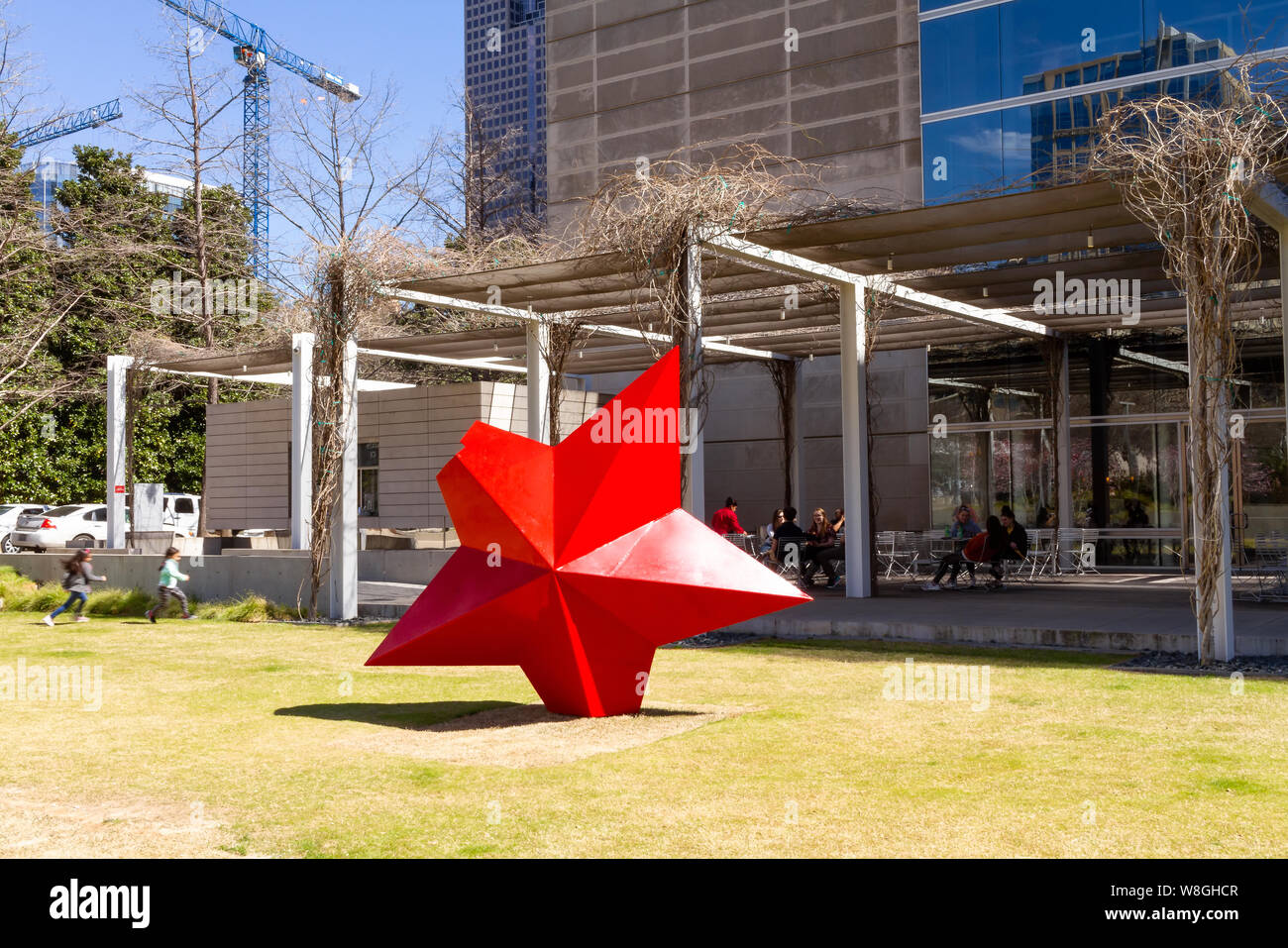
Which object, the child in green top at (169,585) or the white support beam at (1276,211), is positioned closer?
the white support beam at (1276,211)

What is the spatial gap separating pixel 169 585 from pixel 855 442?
373 inches

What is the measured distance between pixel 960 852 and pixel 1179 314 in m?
17.2

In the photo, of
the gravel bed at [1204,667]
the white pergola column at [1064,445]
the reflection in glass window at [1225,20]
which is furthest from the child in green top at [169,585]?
the reflection in glass window at [1225,20]

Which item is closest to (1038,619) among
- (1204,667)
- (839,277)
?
(1204,667)

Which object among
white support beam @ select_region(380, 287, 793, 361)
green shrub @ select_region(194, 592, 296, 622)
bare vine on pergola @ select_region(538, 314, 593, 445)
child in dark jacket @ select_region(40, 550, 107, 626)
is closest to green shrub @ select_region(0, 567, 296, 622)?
green shrub @ select_region(194, 592, 296, 622)

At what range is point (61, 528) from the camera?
29297mm

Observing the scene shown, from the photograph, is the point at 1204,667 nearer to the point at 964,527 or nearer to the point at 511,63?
the point at 964,527

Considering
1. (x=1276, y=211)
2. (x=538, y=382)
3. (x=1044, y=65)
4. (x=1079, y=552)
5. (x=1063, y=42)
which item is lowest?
(x=1079, y=552)

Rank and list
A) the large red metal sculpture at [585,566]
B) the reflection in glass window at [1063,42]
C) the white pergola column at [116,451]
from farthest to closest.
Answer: the white pergola column at [116,451] → the reflection in glass window at [1063,42] → the large red metal sculpture at [585,566]

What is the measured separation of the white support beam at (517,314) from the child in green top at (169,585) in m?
4.65

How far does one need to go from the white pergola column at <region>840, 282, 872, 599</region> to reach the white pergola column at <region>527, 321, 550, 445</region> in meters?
5.05

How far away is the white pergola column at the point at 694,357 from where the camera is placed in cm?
1302

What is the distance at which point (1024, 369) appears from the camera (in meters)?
22.5

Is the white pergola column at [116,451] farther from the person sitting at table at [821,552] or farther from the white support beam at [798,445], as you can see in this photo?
the person sitting at table at [821,552]
